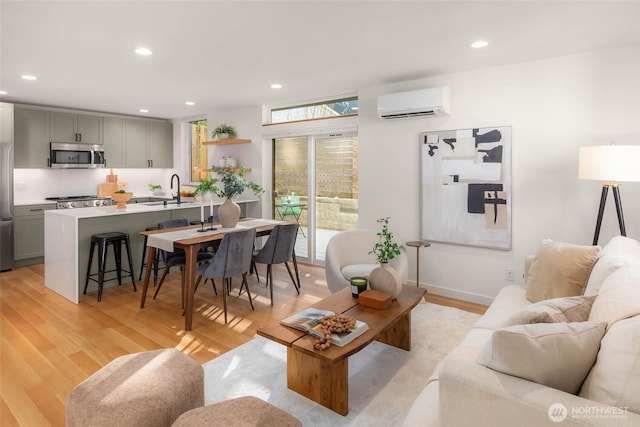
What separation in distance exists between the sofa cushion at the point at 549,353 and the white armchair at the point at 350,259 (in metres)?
2.32

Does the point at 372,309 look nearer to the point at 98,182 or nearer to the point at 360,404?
the point at 360,404

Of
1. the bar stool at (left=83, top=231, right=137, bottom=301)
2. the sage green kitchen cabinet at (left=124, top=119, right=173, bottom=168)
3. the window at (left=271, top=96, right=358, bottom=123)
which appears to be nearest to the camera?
the bar stool at (left=83, top=231, right=137, bottom=301)

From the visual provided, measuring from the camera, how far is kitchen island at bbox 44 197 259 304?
4.08 meters

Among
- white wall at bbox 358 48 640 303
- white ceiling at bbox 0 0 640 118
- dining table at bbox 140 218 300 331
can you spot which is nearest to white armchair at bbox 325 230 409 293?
white wall at bbox 358 48 640 303

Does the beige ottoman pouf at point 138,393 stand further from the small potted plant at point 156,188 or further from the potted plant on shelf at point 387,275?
the small potted plant at point 156,188

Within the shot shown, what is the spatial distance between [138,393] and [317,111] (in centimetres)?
455

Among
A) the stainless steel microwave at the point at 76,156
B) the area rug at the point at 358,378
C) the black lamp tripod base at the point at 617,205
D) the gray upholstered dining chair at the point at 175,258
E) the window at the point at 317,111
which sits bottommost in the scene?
the area rug at the point at 358,378

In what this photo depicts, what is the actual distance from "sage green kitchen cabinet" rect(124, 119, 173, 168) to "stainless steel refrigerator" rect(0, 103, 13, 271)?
1.84m

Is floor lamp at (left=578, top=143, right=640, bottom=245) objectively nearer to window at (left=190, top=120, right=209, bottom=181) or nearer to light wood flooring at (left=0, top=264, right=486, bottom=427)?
light wood flooring at (left=0, top=264, right=486, bottom=427)

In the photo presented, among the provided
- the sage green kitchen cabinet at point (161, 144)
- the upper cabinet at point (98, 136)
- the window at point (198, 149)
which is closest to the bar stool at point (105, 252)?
the upper cabinet at point (98, 136)

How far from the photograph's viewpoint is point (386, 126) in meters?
4.62

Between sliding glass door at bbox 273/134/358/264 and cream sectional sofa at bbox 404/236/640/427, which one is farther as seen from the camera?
sliding glass door at bbox 273/134/358/264

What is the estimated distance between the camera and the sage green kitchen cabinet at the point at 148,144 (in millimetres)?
7055

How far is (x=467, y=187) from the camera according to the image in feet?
13.3
